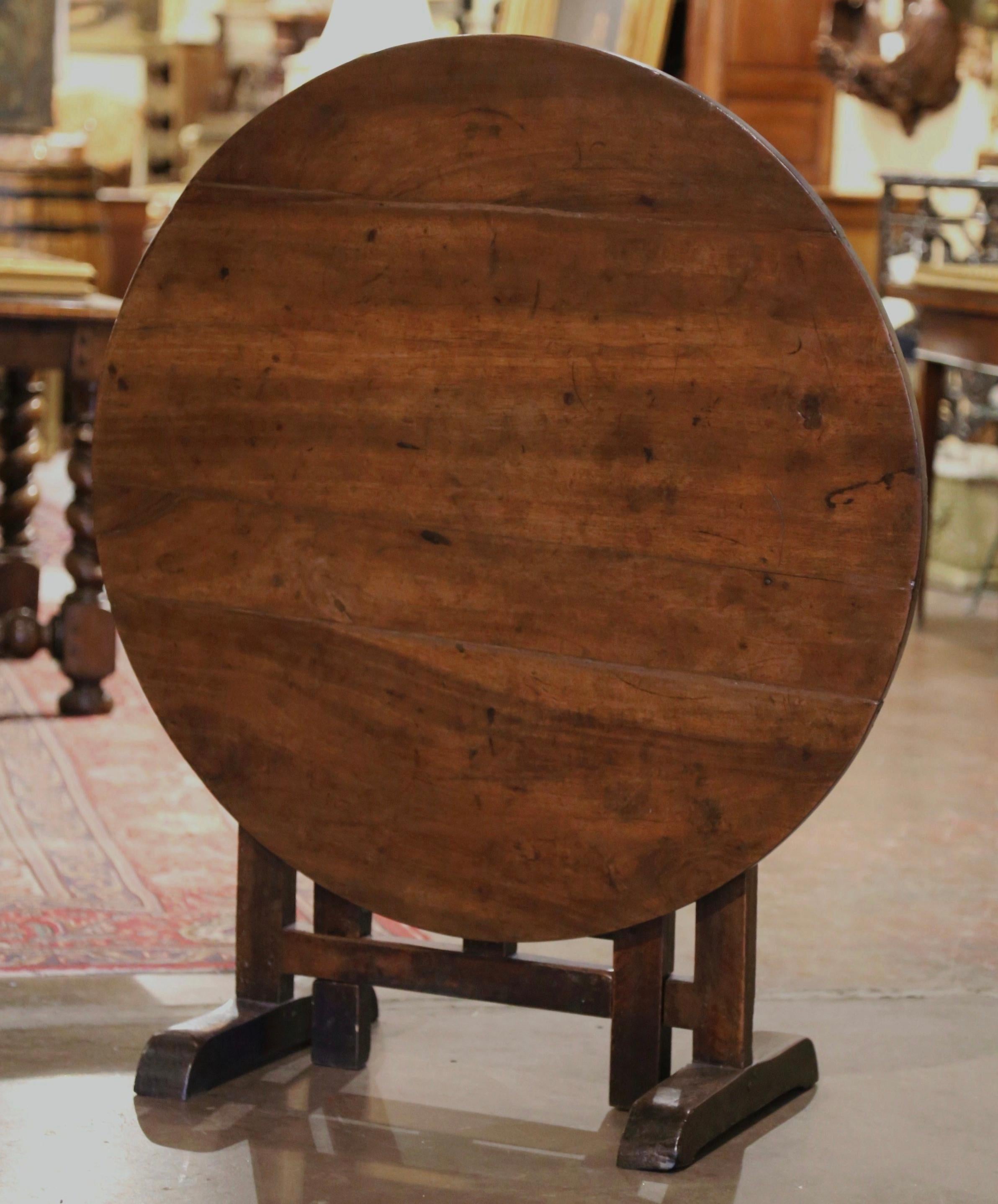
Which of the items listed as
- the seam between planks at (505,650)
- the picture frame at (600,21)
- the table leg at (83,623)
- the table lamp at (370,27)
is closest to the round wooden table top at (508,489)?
the seam between planks at (505,650)

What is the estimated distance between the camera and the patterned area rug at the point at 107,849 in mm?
2500

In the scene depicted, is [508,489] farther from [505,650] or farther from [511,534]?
[505,650]

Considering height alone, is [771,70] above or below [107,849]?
above

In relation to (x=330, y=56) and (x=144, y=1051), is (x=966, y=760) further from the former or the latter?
(x=144, y=1051)

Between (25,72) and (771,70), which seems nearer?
(25,72)

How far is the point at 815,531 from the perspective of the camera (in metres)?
1.73

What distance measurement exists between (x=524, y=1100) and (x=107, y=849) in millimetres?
1107

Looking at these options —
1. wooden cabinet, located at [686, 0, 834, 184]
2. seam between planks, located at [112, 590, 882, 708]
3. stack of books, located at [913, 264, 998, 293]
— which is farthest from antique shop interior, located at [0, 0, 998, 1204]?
wooden cabinet, located at [686, 0, 834, 184]

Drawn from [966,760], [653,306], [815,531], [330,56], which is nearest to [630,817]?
[815,531]

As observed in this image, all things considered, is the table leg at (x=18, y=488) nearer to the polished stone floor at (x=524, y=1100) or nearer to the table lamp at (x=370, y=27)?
the table lamp at (x=370, y=27)

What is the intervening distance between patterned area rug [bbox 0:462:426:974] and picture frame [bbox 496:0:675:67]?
155 inches

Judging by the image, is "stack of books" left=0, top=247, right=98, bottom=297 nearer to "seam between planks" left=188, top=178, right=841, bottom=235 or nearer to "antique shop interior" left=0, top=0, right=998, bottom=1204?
"antique shop interior" left=0, top=0, right=998, bottom=1204

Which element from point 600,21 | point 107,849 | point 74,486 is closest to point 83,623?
point 74,486

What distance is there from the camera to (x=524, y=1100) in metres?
2.03
